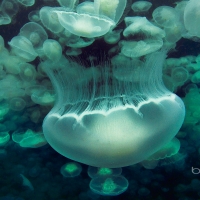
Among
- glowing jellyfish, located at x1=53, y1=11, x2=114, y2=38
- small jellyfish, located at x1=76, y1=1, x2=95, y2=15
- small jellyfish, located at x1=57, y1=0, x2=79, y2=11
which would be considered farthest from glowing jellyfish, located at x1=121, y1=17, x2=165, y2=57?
small jellyfish, located at x1=57, y1=0, x2=79, y2=11

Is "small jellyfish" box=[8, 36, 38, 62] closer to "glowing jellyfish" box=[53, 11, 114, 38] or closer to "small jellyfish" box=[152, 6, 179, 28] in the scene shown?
"glowing jellyfish" box=[53, 11, 114, 38]


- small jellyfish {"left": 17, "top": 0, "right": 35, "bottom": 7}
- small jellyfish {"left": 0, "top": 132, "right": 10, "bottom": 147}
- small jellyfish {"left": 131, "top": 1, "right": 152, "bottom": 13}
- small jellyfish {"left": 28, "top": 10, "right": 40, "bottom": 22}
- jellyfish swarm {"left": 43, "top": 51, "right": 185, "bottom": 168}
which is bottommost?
small jellyfish {"left": 0, "top": 132, "right": 10, "bottom": 147}

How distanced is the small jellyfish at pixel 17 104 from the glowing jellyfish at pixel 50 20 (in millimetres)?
845

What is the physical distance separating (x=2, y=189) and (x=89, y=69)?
5.59 ft

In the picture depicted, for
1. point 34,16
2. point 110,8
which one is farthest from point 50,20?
point 110,8

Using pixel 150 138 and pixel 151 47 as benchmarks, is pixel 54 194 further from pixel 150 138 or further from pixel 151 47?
pixel 151 47

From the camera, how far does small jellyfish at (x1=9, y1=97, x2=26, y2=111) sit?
3.03m

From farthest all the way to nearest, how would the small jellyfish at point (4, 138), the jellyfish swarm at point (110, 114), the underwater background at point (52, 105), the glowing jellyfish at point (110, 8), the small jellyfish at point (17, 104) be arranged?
1. the small jellyfish at point (4, 138)
2. the small jellyfish at point (17, 104)
3. the underwater background at point (52, 105)
4. the glowing jellyfish at point (110, 8)
5. the jellyfish swarm at point (110, 114)

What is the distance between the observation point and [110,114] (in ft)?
7.70

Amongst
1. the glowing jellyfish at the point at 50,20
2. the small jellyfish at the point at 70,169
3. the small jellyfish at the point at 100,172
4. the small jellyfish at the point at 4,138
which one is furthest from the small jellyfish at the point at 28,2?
the small jellyfish at the point at 100,172

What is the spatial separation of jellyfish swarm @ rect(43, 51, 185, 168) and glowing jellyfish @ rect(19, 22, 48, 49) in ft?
0.89

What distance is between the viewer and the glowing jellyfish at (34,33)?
2.76 meters

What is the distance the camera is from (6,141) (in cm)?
320

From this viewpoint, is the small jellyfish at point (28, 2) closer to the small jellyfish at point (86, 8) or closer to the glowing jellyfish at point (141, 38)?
the small jellyfish at point (86, 8)
